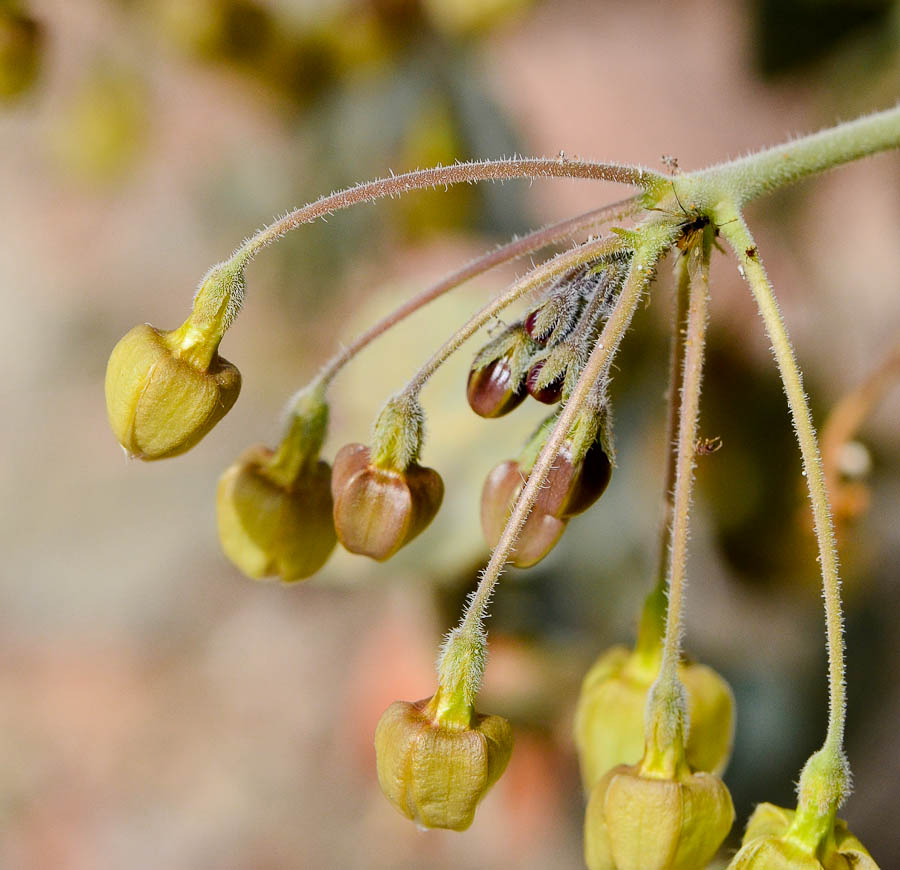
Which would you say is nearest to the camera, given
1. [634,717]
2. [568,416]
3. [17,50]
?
[568,416]

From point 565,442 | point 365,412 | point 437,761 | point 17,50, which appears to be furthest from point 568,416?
point 17,50

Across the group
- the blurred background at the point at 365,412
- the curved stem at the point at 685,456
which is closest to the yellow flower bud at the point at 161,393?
the curved stem at the point at 685,456

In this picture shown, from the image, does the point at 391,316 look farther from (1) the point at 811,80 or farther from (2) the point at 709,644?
(1) the point at 811,80

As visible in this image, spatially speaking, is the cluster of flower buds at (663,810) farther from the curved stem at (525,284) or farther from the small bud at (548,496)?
the curved stem at (525,284)

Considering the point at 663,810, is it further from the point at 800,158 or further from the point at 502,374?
the point at 800,158

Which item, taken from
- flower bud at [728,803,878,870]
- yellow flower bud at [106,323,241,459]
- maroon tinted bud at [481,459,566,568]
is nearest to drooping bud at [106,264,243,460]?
yellow flower bud at [106,323,241,459]
